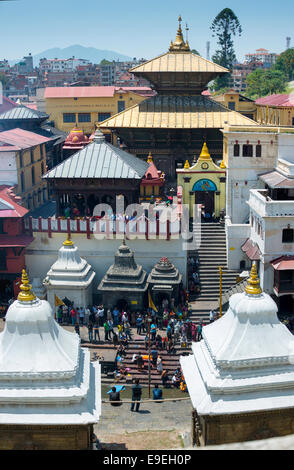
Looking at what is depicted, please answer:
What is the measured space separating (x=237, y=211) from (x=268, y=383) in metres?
19.6

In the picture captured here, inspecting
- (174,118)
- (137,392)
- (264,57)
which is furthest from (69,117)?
(264,57)

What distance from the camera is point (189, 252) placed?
1153 inches

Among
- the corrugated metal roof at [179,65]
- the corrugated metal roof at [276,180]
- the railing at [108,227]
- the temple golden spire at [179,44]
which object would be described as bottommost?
the railing at [108,227]

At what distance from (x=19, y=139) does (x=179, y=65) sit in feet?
35.6

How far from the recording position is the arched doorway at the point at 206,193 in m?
31.3

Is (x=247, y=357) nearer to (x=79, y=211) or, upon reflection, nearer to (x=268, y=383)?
(x=268, y=383)

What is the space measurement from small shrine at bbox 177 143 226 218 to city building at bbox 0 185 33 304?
28.2ft

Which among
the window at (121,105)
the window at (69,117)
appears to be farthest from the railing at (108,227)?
the window at (121,105)

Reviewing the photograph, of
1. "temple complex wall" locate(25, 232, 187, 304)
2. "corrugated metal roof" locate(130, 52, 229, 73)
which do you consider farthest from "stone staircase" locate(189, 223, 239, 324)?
"corrugated metal roof" locate(130, 52, 229, 73)

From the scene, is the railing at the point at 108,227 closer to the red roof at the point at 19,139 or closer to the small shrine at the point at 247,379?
the red roof at the point at 19,139

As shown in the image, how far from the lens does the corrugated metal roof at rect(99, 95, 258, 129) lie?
35312 millimetres

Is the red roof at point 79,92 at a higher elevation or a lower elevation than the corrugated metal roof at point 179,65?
lower

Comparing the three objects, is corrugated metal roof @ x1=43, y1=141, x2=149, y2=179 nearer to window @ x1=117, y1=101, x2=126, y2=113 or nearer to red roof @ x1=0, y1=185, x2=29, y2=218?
red roof @ x1=0, y1=185, x2=29, y2=218

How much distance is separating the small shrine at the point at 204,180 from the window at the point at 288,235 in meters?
6.29
